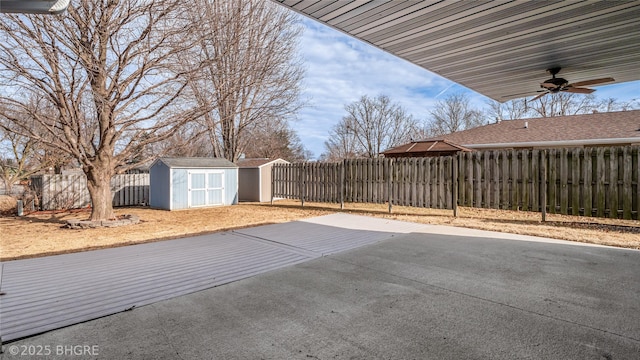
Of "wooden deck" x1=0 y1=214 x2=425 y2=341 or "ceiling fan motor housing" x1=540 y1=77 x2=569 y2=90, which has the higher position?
"ceiling fan motor housing" x1=540 y1=77 x2=569 y2=90

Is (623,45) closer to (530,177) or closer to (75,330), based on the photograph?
(530,177)

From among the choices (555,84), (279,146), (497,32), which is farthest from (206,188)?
(279,146)

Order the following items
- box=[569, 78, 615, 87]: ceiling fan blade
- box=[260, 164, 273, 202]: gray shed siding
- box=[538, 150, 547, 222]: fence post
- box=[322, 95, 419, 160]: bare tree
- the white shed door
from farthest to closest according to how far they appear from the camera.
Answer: box=[322, 95, 419, 160]: bare tree, box=[260, 164, 273, 202]: gray shed siding, the white shed door, box=[538, 150, 547, 222]: fence post, box=[569, 78, 615, 87]: ceiling fan blade

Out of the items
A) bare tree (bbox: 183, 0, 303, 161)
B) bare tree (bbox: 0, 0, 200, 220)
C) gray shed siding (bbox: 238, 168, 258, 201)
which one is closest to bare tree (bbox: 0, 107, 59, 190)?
bare tree (bbox: 0, 0, 200, 220)

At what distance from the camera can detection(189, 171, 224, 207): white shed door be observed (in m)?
12.2

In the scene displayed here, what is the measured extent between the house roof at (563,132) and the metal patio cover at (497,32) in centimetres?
737

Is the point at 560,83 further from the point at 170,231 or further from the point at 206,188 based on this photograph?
the point at 206,188

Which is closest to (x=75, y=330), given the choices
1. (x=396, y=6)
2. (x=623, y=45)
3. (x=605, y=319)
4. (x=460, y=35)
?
(x=605, y=319)

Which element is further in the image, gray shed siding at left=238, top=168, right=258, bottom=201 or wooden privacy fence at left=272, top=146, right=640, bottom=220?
gray shed siding at left=238, top=168, right=258, bottom=201

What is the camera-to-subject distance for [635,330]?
2.07 m

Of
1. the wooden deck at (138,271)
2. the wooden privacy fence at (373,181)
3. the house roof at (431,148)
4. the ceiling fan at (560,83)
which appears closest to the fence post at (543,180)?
the ceiling fan at (560,83)

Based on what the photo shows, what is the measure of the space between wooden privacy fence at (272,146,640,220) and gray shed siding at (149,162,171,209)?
6.15 metres

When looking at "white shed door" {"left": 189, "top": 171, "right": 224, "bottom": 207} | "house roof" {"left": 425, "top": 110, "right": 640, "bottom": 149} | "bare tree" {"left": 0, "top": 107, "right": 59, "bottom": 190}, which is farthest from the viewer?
"bare tree" {"left": 0, "top": 107, "right": 59, "bottom": 190}

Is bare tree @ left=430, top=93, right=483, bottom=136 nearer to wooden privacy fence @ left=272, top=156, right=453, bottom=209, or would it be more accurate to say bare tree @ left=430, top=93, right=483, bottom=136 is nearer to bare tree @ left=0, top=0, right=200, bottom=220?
wooden privacy fence @ left=272, top=156, right=453, bottom=209
